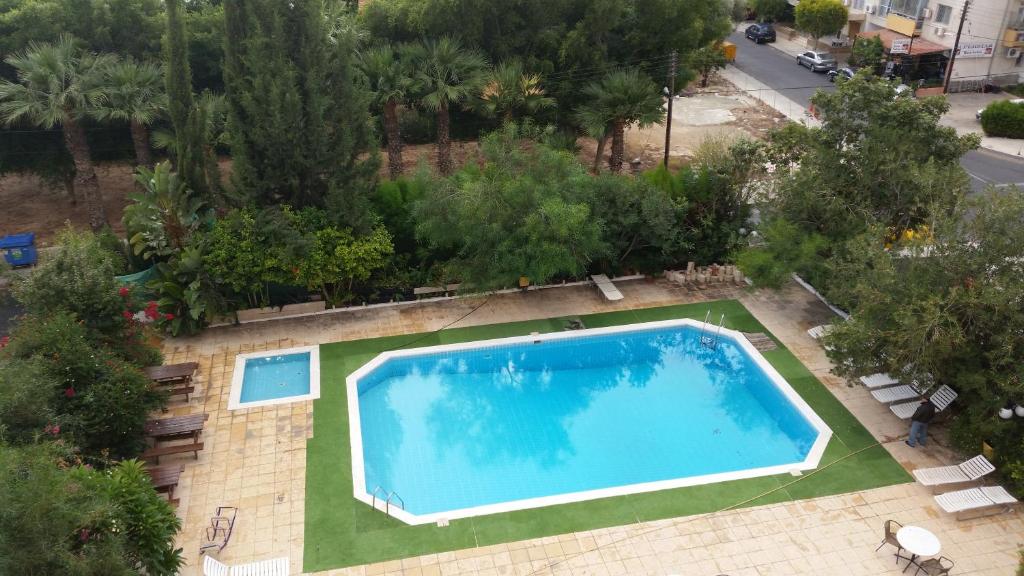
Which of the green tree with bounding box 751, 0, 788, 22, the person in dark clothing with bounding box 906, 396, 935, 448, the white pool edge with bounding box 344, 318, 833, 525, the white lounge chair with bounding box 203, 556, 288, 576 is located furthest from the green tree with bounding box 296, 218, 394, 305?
the green tree with bounding box 751, 0, 788, 22

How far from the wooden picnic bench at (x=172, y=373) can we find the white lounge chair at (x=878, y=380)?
48.4 feet

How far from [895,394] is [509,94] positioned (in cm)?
1383

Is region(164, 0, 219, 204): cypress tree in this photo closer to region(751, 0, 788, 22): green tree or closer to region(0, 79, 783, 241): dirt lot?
region(0, 79, 783, 241): dirt lot

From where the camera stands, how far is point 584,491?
1535 centimetres

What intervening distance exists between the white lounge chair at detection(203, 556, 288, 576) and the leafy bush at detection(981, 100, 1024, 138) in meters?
33.7

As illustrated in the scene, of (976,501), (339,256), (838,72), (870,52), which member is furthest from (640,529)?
(870,52)

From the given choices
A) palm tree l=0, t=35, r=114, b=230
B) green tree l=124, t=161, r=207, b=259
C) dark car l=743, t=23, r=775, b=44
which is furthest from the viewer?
dark car l=743, t=23, r=775, b=44

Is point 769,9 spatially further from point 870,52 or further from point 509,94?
point 509,94

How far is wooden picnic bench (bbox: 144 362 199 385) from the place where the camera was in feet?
56.7

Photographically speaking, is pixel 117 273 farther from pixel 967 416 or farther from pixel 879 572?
pixel 967 416

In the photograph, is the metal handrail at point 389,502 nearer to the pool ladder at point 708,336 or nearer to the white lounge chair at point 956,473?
the pool ladder at point 708,336

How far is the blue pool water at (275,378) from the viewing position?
18.0 m

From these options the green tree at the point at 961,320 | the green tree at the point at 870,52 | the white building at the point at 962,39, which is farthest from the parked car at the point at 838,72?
the green tree at the point at 961,320

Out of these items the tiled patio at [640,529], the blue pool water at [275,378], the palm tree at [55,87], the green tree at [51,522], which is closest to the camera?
the green tree at [51,522]
